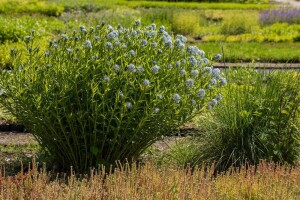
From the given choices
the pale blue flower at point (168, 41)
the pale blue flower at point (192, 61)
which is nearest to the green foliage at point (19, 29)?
the pale blue flower at point (168, 41)

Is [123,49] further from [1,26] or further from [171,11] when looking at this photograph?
[171,11]

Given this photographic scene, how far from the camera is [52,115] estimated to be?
19.2ft

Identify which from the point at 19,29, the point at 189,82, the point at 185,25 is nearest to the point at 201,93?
the point at 189,82

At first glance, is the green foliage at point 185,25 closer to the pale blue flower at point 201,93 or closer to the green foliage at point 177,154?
the green foliage at point 177,154

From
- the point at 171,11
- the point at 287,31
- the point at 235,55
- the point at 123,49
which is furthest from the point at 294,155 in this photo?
the point at 171,11

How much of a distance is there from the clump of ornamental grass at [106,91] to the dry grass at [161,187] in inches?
25.6

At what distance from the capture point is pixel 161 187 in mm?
4695

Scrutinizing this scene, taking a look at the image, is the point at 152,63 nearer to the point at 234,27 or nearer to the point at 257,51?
the point at 257,51

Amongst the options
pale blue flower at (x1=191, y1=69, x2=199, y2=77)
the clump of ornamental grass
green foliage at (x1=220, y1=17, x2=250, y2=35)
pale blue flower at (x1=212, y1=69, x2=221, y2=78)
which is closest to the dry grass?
the clump of ornamental grass

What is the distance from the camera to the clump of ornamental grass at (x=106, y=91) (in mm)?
5707

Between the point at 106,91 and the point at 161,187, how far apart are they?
1.18 meters

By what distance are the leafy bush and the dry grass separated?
1.08 meters

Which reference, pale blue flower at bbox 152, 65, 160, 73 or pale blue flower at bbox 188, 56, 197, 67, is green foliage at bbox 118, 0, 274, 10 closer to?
pale blue flower at bbox 188, 56, 197, 67

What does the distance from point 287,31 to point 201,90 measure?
41.0 feet
